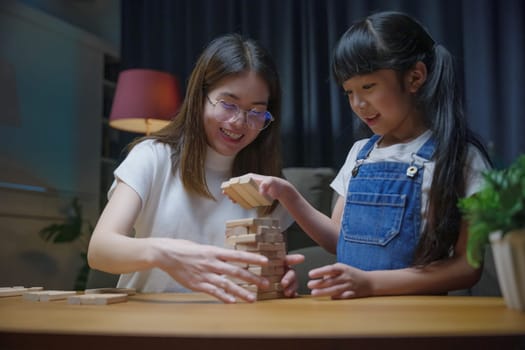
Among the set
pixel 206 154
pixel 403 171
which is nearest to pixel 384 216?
pixel 403 171

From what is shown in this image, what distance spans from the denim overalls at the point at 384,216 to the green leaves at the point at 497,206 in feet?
1.59

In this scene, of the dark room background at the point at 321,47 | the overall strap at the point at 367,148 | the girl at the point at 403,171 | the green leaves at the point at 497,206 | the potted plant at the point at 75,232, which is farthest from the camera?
the potted plant at the point at 75,232

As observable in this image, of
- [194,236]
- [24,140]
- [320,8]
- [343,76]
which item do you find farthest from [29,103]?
[343,76]

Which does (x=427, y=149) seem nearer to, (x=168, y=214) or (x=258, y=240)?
(x=258, y=240)

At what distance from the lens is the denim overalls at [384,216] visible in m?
1.39

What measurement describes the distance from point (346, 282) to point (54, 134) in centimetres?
390

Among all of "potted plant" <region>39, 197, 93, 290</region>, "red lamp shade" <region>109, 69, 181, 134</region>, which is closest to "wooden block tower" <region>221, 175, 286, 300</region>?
"red lamp shade" <region>109, 69, 181, 134</region>

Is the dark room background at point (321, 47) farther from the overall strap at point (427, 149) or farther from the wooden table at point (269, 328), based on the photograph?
the wooden table at point (269, 328)

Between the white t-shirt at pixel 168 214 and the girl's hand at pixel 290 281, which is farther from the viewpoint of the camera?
the white t-shirt at pixel 168 214

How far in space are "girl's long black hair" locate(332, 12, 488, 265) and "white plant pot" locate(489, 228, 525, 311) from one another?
0.44 metres

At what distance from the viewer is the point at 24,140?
13.7ft

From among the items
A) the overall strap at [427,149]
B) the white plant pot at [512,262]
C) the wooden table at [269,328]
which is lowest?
the wooden table at [269,328]

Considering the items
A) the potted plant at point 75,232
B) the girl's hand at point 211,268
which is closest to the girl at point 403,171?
the girl's hand at point 211,268

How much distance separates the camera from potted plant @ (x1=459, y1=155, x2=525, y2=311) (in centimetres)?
83
